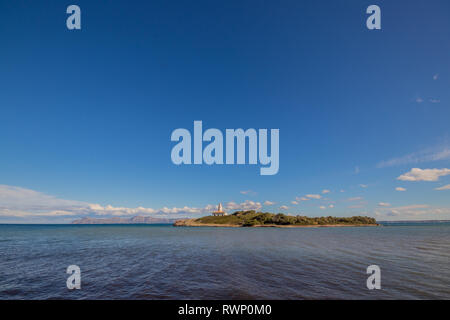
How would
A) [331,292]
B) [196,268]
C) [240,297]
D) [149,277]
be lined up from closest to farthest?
[240,297]
[331,292]
[149,277]
[196,268]

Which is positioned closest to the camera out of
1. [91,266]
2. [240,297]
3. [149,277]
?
[240,297]

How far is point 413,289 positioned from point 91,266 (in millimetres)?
32758

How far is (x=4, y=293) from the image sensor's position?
49.8ft
